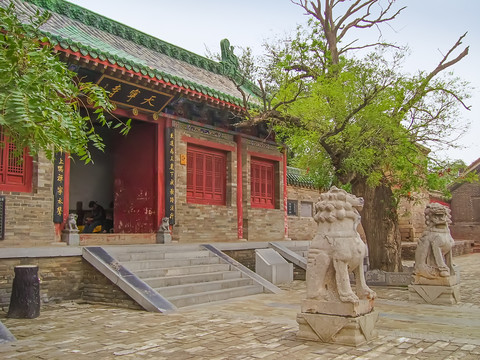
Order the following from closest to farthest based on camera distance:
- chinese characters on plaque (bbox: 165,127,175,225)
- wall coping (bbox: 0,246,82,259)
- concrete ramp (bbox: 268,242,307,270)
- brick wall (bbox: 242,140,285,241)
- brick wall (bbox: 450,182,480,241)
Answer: wall coping (bbox: 0,246,82,259), chinese characters on plaque (bbox: 165,127,175,225), concrete ramp (bbox: 268,242,307,270), brick wall (bbox: 242,140,285,241), brick wall (bbox: 450,182,480,241)

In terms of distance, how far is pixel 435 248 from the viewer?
759cm

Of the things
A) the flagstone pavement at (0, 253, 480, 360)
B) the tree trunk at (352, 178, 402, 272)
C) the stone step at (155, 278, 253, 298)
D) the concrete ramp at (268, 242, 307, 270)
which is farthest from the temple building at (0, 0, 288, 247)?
the tree trunk at (352, 178, 402, 272)

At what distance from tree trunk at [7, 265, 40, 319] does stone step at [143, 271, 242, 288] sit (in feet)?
5.82

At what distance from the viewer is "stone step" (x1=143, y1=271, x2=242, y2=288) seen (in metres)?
7.92

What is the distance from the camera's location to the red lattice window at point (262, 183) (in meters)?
13.6

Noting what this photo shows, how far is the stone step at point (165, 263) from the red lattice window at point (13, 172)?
2301 mm

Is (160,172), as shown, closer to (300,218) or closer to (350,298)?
(350,298)

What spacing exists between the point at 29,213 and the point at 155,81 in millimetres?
3404

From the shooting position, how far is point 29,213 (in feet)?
27.5

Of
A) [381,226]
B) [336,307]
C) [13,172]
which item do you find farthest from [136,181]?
[336,307]

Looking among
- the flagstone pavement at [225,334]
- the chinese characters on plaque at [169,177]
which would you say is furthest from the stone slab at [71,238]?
the chinese characters on plaque at [169,177]

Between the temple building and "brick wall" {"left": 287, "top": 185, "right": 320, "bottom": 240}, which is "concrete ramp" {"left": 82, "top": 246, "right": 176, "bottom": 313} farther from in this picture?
"brick wall" {"left": 287, "top": 185, "right": 320, "bottom": 240}

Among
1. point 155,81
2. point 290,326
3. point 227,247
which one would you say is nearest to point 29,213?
point 155,81

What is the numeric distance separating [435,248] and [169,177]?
585 cm
